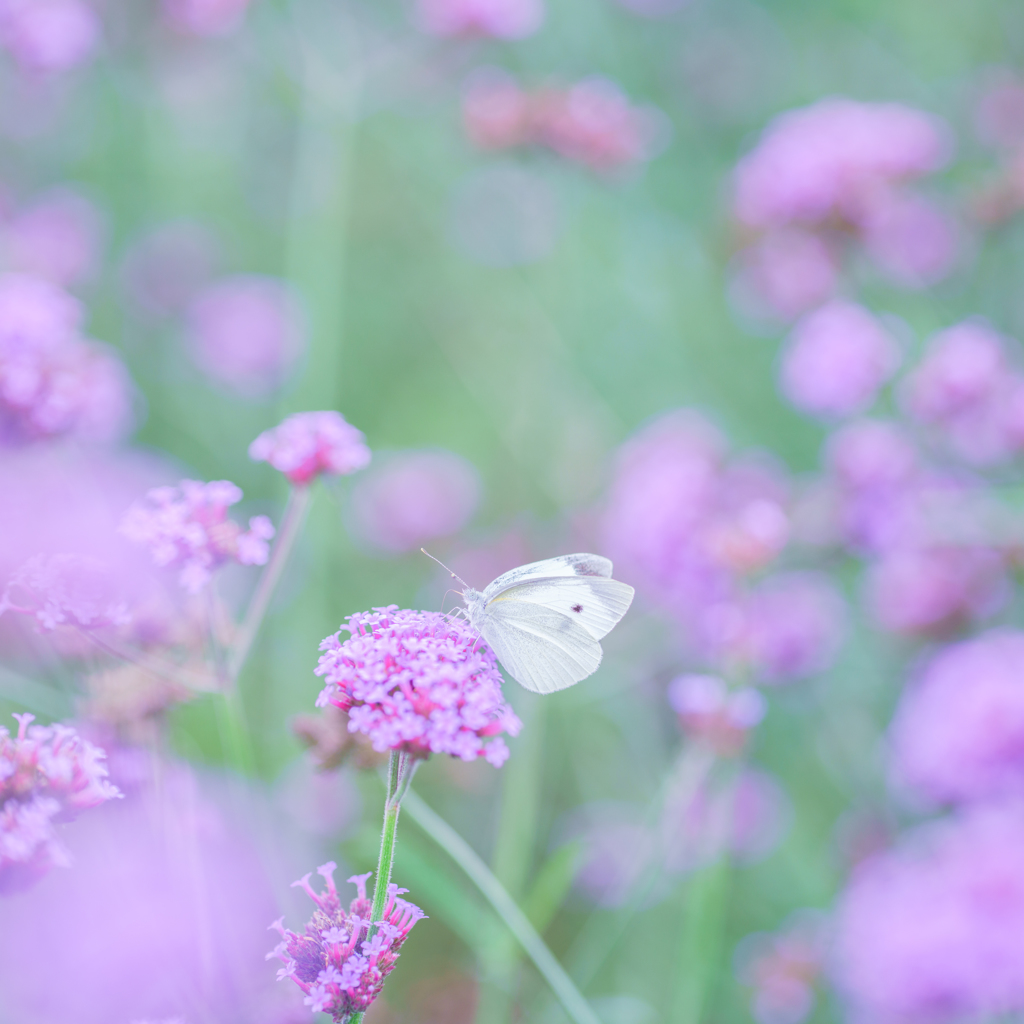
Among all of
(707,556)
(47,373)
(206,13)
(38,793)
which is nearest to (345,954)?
(38,793)

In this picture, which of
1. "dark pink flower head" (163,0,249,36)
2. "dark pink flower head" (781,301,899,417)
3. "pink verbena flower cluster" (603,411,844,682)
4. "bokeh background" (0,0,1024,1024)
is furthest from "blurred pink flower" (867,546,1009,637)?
"dark pink flower head" (163,0,249,36)

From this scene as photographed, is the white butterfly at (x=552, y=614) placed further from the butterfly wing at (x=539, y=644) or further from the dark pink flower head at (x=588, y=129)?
the dark pink flower head at (x=588, y=129)

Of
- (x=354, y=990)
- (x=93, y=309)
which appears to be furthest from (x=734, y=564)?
(x=93, y=309)

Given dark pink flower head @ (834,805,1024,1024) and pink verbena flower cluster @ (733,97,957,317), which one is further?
pink verbena flower cluster @ (733,97,957,317)

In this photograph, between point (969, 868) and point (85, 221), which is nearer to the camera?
point (969, 868)

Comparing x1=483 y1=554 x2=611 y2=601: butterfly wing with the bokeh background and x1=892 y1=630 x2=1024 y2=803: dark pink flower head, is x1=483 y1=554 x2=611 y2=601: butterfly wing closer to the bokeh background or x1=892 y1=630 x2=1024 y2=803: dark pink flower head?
the bokeh background

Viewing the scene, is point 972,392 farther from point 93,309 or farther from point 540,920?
point 93,309

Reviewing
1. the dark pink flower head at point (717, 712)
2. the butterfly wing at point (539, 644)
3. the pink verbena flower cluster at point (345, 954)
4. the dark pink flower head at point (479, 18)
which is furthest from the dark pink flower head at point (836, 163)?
the pink verbena flower cluster at point (345, 954)
